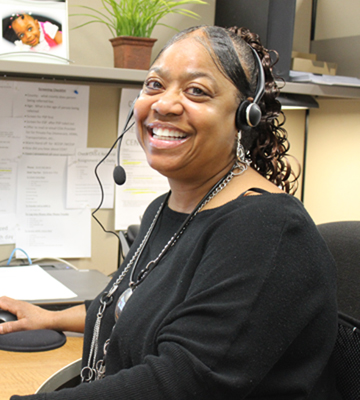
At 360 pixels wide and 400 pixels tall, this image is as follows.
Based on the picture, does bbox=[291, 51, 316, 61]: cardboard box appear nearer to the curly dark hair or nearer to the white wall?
the white wall

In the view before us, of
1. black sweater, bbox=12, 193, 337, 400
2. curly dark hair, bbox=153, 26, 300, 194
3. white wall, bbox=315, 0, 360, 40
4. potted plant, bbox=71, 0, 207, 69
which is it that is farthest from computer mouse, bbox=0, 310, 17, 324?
white wall, bbox=315, 0, 360, 40

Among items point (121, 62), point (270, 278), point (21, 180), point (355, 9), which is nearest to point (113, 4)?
point (121, 62)

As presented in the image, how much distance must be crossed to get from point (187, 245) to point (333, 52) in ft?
3.57

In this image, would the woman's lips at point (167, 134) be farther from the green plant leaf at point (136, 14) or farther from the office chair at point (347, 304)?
the green plant leaf at point (136, 14)

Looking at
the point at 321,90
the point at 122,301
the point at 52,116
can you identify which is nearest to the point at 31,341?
the point at 122,301

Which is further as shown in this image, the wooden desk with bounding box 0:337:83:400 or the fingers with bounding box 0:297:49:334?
the fingers with bounding box 0:297:49:334

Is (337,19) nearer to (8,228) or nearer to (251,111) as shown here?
(251,111)

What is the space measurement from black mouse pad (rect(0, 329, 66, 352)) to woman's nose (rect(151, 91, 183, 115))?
0.50 metres

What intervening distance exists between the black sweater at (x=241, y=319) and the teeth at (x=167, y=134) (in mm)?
152

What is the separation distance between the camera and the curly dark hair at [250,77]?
32.7 inches

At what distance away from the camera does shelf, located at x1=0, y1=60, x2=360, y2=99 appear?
3.87 ft

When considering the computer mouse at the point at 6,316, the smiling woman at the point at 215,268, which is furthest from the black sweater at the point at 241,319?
the computer mouse at the point at 6,316

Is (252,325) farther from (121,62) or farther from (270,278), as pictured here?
(121,62)

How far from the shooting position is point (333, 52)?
1.62 metres
